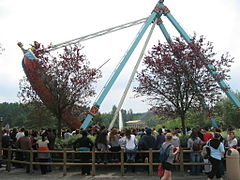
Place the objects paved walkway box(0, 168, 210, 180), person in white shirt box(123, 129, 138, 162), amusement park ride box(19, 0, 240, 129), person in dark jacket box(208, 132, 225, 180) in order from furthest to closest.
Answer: amusement park ride box(19, 0, 240, 129) → person in white shirt box(123, 129, 138, 162) → paved walkway box(0, 168, 210, 180) → person in dark jacket box(208, 132, 225, 180)

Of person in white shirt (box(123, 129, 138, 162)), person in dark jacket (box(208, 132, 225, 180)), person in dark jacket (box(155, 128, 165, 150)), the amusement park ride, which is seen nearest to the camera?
person in dark jacket (box(208, 132, 225, 180))

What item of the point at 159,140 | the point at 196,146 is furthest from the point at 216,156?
the point at 159,140

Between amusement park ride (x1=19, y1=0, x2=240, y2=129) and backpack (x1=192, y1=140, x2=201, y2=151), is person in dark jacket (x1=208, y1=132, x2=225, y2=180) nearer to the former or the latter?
backpack (x1=192, y1=140, x2=201, y2=151)

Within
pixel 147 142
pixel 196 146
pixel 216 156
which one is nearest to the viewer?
pixel 216 156

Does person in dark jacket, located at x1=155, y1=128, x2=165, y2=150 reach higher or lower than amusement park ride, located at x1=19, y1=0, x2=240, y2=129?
lower

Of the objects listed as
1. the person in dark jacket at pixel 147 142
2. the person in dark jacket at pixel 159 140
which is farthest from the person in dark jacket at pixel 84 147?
the person in dark jacket at pixel 159 140

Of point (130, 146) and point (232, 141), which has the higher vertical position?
point (232, 141)

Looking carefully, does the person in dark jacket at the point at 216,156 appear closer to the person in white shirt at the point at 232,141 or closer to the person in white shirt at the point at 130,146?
the person in white shirt at the point at 232,141

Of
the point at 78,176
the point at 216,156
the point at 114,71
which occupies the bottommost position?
the point at 78,176

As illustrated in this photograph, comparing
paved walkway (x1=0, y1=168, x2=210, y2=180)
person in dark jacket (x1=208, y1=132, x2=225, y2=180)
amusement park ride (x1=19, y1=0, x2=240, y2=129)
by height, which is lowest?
paved walkway (x1=0, y1=168, x2=210, y2=180)

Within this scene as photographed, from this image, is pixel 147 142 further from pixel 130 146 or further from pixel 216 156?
pixel 216 156

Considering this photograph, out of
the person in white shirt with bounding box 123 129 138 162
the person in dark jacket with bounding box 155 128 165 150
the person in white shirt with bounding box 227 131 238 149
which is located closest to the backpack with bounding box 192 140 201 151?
the person in white shirt with bounding box 227 131 238 149

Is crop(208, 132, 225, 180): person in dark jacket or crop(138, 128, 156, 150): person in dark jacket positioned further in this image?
crop(138, 128, 156, 150): person in dark jacket

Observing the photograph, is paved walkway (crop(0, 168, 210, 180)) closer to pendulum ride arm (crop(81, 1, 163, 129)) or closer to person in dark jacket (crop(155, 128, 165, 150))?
person in dark jacket (crop(155, 128, 165, 150))
